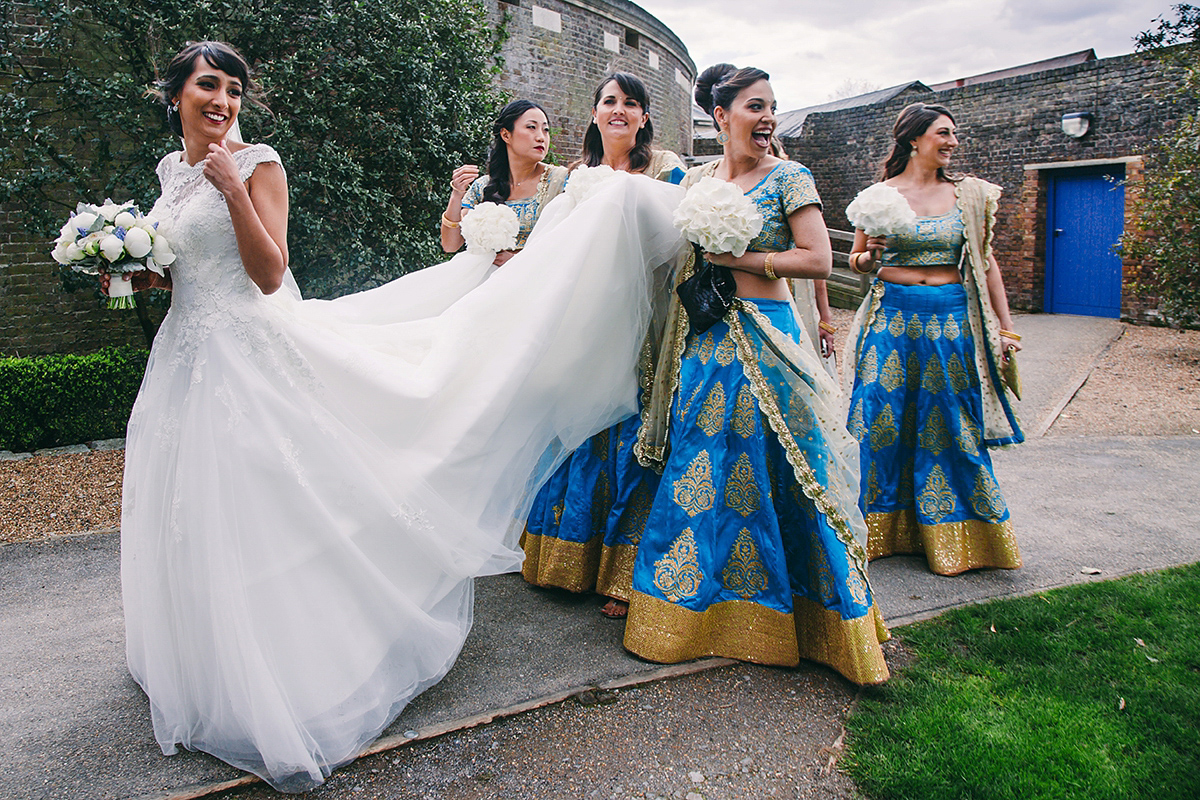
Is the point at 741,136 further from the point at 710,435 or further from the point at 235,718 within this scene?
the point at 235,718

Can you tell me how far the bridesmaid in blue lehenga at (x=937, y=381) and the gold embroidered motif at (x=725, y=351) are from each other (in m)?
1.44

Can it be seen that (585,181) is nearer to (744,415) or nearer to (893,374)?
(744,415)

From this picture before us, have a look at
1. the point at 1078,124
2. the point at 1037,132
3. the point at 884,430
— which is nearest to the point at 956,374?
the point at 884,430

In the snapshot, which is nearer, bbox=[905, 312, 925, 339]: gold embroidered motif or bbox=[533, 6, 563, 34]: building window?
bbox=[905, 312, 925, 339]: gold embroidered motif

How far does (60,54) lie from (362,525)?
24.9 feet

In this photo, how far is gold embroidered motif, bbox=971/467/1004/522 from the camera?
155 inches

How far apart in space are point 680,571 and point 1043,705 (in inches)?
52.0

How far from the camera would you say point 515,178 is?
13.6ft

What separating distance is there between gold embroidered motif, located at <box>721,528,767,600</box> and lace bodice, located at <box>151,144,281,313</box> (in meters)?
1.91

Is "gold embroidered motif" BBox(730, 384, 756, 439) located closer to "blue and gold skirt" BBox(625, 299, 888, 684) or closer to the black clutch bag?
"blue and gold skirt" BBox(625, 299, 888, 684)

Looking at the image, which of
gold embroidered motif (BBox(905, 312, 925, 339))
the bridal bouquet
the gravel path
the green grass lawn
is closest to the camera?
the green grass lawn

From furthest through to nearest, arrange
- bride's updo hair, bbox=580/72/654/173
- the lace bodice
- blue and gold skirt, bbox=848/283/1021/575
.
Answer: blue and gold skirt, bbox=848/283/1021/575, bride's updo hair, bbox=580/72/654/173, the lace bodice

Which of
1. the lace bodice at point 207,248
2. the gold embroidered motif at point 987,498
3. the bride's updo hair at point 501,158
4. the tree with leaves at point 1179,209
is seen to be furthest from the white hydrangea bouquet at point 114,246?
the tree with leaves at point 1179,209

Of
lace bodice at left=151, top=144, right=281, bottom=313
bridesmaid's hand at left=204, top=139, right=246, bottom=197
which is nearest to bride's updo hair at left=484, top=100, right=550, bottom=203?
lace bodice at left=151, top=144, right=281, bottom=313
